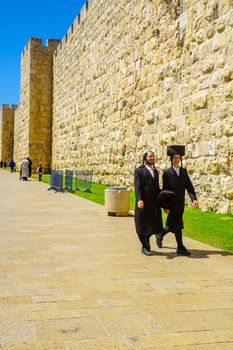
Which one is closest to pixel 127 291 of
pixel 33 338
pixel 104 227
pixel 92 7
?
pixel 33 338

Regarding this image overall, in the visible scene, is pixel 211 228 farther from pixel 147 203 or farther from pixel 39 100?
pixel 39 100

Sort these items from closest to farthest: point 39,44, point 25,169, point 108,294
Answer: point 108,294
point 25,169
point 39,44

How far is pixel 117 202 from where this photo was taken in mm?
9336

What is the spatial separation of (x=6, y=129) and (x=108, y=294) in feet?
149

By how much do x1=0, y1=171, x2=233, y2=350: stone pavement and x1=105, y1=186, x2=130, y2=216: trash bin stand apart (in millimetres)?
1952

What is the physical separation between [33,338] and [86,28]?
18431mm

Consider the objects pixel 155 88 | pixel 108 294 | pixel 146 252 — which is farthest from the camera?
pixel 155 88

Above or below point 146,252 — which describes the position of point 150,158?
above

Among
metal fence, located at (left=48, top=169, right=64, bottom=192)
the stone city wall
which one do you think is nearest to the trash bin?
metal fence, located at (left=48, top=169, right=64, bottom=192)

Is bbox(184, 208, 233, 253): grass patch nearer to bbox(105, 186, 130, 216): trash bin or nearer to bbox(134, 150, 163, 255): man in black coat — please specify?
bbox(134, 150, 163, 255): man in black coat

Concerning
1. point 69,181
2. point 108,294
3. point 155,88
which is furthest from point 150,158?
point 69,181

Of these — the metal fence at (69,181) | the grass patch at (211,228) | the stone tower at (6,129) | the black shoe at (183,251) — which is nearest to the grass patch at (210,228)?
the grass patch at (211,228)

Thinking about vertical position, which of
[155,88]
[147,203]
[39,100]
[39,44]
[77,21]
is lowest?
[147,203]

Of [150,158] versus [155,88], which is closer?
[150,158]
